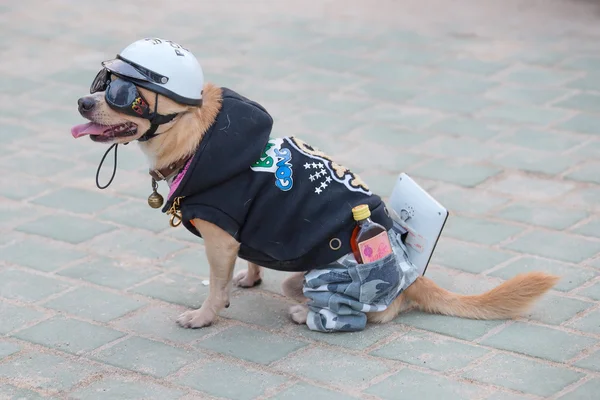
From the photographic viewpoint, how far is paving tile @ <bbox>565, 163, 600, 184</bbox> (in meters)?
5.39

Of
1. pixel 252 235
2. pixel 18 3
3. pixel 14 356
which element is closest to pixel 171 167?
pixel 252 235

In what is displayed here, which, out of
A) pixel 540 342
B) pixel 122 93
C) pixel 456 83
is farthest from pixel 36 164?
pixel 540 342

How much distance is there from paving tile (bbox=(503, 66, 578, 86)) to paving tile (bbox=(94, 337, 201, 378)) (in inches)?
155

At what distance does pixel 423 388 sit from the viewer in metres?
3.52

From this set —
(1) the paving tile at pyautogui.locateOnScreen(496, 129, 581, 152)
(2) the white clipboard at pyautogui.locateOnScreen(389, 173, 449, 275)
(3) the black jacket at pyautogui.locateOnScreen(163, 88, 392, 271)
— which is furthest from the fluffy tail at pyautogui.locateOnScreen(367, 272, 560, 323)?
(1) the paving tile at pyautogui.locateOnScreen(496, 129, 581, 152)

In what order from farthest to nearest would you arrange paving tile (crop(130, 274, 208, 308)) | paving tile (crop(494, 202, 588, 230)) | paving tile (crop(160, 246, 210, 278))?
paving tile (crop(494, 202, 588, 230))
paving tile (crop(160, 246, 210, 278))
paving tile (crop(130, 274, 208, 308))

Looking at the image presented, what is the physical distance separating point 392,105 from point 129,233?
92.4 inches

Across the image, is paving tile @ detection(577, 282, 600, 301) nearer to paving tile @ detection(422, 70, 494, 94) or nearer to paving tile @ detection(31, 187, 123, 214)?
paving tile @ detection(31, 187, 123, 214)

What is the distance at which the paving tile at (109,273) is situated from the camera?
14.4ft

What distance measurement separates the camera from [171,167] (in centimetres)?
382

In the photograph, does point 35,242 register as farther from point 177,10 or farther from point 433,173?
point 177,10

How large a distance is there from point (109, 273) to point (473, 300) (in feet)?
5.44

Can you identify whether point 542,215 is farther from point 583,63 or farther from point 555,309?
point 583,63

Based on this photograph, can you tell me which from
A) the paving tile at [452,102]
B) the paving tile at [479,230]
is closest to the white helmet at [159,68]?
the paving tile at [479,230]
